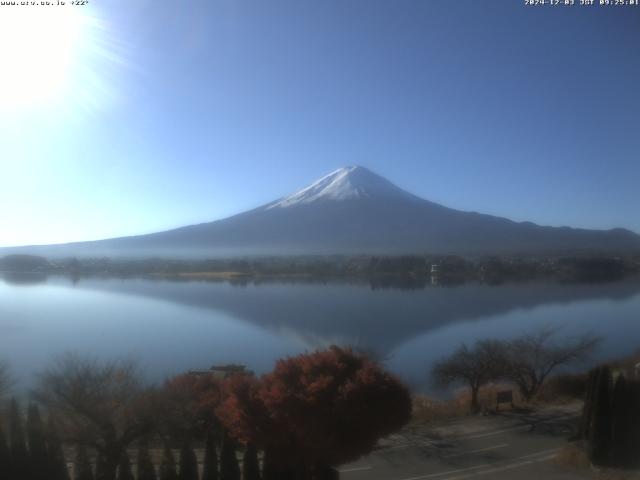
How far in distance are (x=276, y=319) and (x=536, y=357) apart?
240 inches

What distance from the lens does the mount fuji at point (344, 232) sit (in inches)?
1344

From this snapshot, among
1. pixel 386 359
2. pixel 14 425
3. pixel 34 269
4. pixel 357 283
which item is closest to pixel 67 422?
pixel 14 425

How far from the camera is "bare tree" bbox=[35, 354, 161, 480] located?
4242 mm

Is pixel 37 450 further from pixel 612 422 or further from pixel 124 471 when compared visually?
pixel 612 422

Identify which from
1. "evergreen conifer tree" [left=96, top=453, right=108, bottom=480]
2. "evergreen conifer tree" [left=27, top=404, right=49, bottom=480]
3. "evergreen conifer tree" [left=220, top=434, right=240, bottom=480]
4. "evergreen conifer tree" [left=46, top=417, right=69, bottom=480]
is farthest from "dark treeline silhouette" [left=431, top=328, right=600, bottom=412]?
"evergreen conifer tree" [left=27, top=404, right=49, bottom=480]

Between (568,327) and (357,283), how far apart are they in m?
8.78

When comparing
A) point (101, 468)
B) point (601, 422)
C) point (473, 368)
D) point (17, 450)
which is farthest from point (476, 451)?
point (17, 450)

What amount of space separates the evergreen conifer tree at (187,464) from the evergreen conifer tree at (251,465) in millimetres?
367

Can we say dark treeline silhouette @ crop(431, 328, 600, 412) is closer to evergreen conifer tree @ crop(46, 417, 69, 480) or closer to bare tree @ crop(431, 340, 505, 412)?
bare tree @ crop(431, 340, 505, 412)

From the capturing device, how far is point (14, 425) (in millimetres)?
3904

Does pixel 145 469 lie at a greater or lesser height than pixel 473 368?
greater

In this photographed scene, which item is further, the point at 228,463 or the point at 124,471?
the point at 228,463

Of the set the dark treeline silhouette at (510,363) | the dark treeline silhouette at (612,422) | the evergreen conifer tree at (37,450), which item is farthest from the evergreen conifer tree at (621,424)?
the evergreen conifer tree at (37,450)

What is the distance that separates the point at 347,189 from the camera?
50.9 metres
